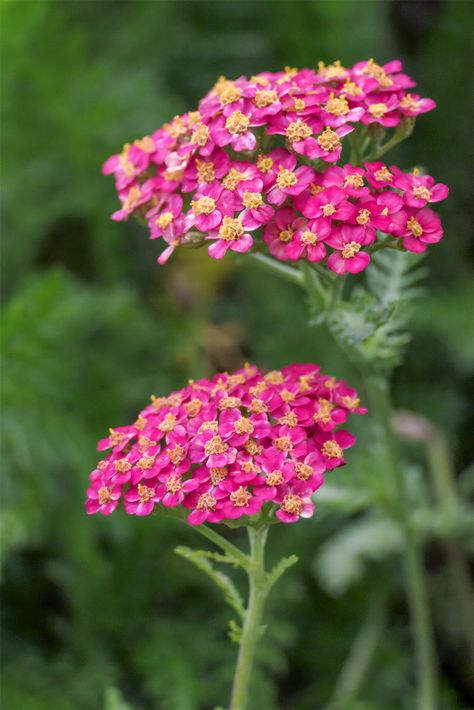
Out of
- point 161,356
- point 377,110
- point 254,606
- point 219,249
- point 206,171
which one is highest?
point 161,356

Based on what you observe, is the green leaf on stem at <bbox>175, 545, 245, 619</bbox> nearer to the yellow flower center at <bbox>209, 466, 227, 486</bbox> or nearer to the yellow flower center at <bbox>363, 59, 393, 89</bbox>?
the yellow flower center at <bbox>209, 466, 227, 486</bbox>

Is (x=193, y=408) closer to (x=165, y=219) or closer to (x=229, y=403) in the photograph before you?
(x=229, y=403)

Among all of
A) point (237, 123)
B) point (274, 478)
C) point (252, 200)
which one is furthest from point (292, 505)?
point (237, 123)

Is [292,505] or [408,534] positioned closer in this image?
[292,505]

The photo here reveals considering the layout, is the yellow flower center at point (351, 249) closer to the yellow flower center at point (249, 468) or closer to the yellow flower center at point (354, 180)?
the yellow flower center at point (354, 180)

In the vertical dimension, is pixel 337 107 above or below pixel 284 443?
above

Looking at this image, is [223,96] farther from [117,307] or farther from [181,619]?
[181,619]

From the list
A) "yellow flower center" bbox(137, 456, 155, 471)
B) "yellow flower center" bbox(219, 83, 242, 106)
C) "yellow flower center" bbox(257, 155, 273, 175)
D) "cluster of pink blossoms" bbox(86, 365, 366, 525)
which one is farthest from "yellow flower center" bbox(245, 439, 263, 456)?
"yellow flower center" bbox(219, 83, 242, 106)
